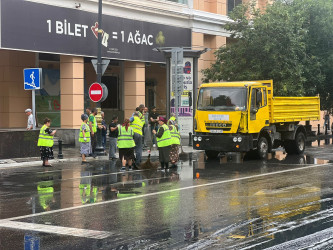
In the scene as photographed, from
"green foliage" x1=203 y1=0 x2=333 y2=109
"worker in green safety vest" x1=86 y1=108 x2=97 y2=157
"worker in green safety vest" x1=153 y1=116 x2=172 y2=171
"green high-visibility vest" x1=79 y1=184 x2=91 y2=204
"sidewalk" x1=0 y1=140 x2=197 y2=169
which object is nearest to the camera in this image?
"green high-visibility vest" x1=79 y1=184 x2=91 y2=204

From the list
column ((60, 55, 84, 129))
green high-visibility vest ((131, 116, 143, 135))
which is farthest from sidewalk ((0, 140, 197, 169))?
green high-visibility vest ((131, 116, 143, 135))

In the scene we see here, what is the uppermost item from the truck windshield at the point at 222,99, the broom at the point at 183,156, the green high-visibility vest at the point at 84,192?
the truck windshield at the point at 222,99

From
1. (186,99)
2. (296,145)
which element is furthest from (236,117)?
(186,99)

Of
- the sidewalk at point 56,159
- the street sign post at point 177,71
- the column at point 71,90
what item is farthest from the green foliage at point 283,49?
the column at point 71,90

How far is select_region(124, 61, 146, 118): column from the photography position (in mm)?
29891

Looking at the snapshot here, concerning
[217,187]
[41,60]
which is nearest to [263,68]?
[41,60]

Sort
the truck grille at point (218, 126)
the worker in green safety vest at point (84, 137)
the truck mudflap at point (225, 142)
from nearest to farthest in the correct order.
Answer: the worker in green safety vest at point (84, 137)
the truck mudflap at point (225, 142)
the truck grille at point (218, 126)

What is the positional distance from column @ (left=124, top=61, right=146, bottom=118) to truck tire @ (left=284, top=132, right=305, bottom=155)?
9.09 m

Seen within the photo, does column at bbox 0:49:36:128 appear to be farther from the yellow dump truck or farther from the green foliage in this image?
the yellow dump truck

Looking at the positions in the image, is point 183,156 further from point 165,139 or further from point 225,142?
point 165,139

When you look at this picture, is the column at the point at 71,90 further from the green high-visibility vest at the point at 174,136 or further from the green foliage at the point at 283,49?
the green high-visibility vest at the point at 174,136

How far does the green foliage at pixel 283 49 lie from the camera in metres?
29.1

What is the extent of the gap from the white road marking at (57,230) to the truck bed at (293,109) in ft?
45.3

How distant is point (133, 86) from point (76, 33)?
4996 millimetres
